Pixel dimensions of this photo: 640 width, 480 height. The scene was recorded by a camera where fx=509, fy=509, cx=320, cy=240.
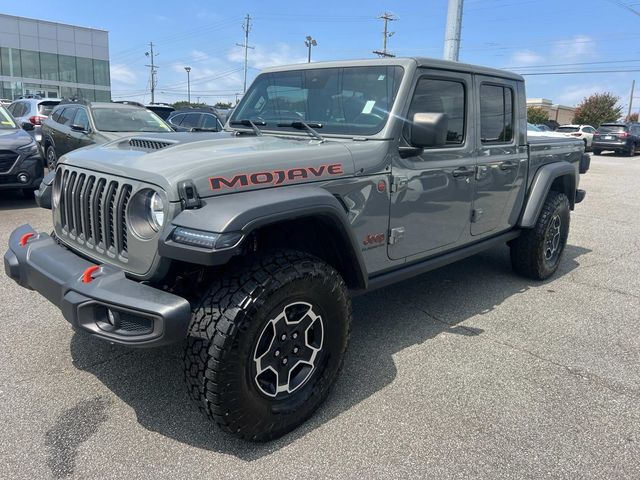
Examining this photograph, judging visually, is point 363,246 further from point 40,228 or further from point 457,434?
point 40,228

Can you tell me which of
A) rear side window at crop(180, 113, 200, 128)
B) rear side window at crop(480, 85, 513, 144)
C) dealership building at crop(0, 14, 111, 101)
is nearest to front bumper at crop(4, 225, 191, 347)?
rear side window at crop(480, 85, 513, 144)

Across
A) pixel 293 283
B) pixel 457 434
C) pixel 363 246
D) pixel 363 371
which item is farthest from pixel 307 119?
pixel 457 434

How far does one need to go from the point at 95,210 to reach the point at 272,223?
3.27 ft

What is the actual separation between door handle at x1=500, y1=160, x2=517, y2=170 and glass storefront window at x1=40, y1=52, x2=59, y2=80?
2183 inches

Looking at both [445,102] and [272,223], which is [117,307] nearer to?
[272,223]

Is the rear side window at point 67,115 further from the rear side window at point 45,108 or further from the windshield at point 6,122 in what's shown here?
the rear side window at point 45,108

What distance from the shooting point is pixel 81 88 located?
2026 inches

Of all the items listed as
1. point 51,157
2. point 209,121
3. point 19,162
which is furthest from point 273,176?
point 209,121

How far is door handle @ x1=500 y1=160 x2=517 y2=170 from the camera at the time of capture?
422 centimetres

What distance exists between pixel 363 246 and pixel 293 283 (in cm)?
75

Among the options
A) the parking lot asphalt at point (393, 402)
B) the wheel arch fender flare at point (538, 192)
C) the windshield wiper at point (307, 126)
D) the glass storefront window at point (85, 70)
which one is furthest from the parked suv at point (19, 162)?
the glass storefront window at point (85, 70)

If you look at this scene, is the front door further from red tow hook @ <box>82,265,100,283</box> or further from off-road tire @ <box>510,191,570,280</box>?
red tow hook @ <box>82,265,100,283</box>

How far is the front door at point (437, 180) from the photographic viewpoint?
328 cm

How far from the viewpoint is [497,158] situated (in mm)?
4168
